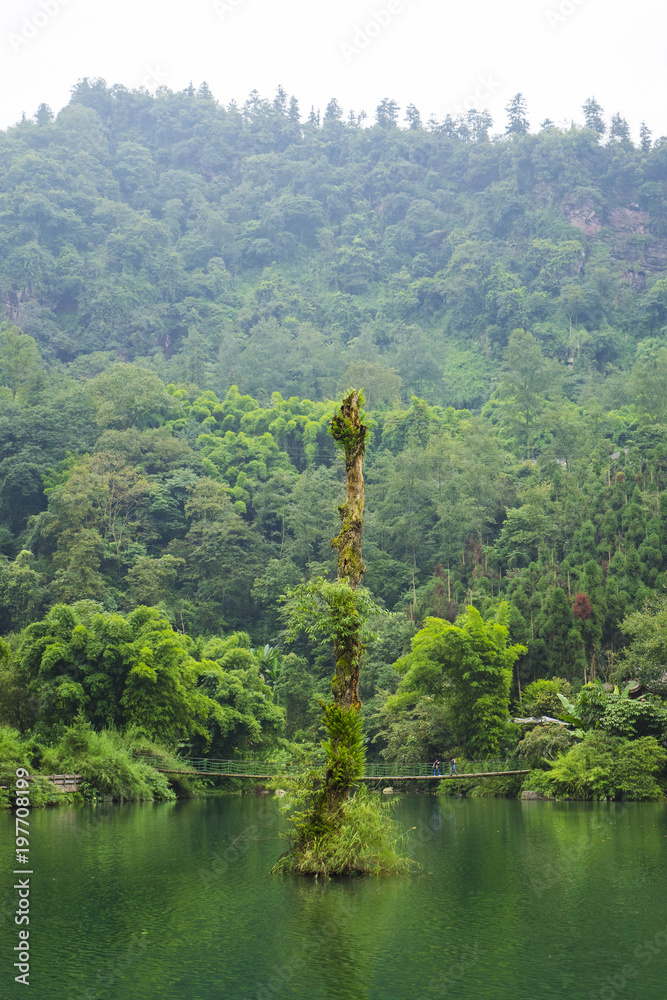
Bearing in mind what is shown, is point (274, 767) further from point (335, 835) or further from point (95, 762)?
point (335, 835)

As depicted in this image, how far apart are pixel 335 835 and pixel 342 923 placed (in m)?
2.31

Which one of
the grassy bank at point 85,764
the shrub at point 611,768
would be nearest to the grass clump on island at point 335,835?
the grassy bank at point 85,764

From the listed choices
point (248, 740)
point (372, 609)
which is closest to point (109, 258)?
point (248, 740)

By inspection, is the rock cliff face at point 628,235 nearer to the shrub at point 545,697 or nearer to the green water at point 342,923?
the shrub at point 545,697

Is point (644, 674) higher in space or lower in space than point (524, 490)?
lower

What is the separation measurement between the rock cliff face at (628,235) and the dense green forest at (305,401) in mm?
259

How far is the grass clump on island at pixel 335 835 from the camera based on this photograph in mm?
11156

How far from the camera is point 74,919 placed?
30.0ft

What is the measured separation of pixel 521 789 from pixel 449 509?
1789 centimetres

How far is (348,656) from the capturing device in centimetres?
1183

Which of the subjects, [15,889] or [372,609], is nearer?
[15,889]

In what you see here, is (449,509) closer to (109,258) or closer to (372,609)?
(372,609)

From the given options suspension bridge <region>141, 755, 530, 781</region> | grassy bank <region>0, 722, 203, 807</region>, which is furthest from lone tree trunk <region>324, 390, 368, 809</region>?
suspension bridge <region>141, 755, 530, 781</region>

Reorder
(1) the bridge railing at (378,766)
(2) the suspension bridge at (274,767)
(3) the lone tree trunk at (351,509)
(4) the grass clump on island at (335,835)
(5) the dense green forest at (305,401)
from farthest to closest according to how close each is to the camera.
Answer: (5) the dense green forest at (305,401), (1) the bridge railing at (378,766), (2) the suspension bridge at (274,767), (3) the lone tree trunk at (351,509), (4) the grass clump on island at (335,835)
